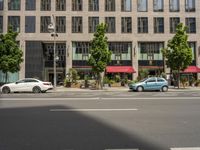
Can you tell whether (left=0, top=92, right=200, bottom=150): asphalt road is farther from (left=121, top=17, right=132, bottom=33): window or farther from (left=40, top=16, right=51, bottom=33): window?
(left=121, top=17, right=132, bottom=33): window

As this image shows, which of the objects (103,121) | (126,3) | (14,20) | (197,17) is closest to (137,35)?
(126,3)

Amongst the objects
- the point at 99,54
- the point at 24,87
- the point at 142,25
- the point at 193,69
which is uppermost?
the point at 142,25

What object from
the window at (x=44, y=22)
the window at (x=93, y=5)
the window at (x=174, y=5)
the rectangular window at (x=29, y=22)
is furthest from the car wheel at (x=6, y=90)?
the window at (x=174, y=5)

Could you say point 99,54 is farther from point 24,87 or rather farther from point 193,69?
point 193,69

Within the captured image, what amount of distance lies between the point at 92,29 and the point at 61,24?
4.85 meters

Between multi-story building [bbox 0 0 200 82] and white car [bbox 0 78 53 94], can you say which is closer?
white car [bbox 0 78 53 94]

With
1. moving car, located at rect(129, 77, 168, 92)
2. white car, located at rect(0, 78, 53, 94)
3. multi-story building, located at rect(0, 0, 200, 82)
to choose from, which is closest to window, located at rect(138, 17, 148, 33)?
multi-story building, located at rect(0, 0, 200, 82)

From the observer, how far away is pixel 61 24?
48.9 meters

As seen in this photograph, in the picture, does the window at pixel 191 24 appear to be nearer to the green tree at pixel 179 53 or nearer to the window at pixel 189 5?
the window at pixel 189 5

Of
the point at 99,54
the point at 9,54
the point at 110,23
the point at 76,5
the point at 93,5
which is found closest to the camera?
the point at 99,54

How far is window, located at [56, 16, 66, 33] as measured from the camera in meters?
48.7

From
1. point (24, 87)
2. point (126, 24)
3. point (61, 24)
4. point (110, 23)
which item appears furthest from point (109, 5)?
point (24, 87)

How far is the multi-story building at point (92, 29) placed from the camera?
4847 cm

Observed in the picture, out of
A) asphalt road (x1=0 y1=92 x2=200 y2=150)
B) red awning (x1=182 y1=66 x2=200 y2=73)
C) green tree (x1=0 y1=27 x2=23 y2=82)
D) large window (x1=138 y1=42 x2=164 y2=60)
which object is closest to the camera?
asphalt road (x1=0 y1=92 x2=200 y2=150)
